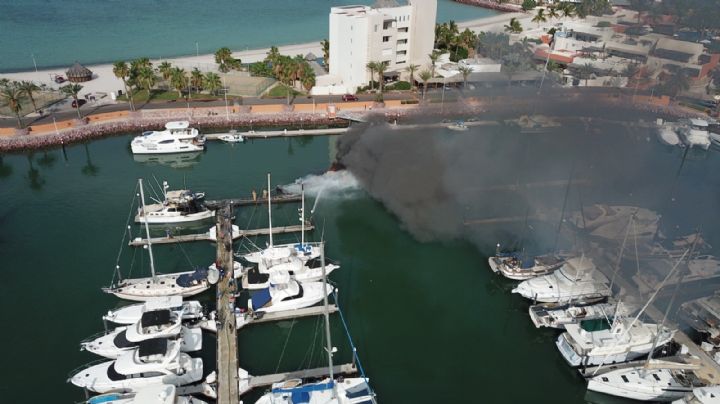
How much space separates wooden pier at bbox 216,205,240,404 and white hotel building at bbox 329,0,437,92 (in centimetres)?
3607

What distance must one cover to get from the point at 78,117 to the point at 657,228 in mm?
58587

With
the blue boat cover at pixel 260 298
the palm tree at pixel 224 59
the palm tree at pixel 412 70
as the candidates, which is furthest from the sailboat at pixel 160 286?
the palm tree at pixel 224 59

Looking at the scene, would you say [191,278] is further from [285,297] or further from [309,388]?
[309,388]

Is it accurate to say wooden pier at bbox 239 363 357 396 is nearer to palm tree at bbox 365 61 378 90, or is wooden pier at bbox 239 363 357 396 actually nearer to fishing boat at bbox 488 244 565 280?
fishing boat at bbox 488 244 565 280

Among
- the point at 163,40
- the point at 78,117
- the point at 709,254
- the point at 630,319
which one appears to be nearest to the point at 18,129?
the point at 78,117

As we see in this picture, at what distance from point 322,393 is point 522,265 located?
1815 centimetres

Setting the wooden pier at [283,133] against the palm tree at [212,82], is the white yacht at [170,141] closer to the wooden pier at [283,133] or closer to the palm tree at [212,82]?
the wooden pier at [283,133]

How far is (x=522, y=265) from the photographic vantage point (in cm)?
3856

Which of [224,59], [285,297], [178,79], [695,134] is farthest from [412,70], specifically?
[285,297]

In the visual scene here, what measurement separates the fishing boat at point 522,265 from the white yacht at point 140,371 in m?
21.9

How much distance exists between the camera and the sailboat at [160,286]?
35.0 meters

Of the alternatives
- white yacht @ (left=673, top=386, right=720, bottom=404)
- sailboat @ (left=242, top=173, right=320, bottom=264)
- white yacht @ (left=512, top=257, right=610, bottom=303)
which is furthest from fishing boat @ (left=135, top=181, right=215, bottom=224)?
white yacht @ (left=673, top=386, right=720, bottom=404)

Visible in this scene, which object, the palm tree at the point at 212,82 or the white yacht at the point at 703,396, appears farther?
the palm tree at the point at 212,82

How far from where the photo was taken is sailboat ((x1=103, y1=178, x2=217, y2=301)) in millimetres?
35000
